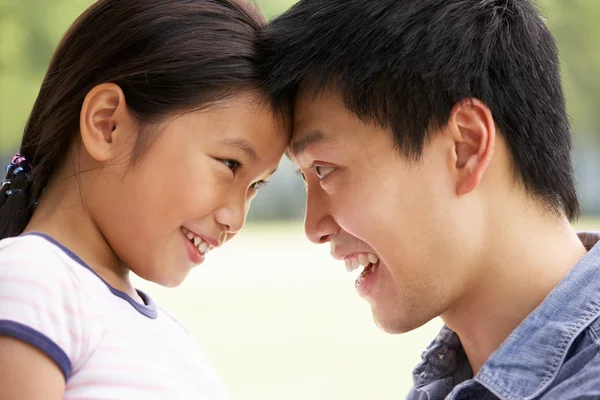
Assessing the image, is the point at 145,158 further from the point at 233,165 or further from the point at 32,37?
the point at 32,37

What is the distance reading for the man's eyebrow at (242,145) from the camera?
1179 mm

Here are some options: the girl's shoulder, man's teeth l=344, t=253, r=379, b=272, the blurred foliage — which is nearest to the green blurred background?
the blurred foliage

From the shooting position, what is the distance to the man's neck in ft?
3.78

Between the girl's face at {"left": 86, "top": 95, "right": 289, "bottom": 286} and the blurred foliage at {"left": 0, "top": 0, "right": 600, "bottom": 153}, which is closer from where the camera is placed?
the girl's face at {"left": 86, "top": 95, "right": 289, "bottom": 286}

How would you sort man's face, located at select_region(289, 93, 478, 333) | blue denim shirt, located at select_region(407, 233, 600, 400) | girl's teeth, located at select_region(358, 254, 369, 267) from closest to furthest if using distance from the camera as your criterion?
blue denim shirt, located at select_region(407, 233, 600, 400)
man's face, located at select_region(289, 93, 478, 333)
girl's teeth, located at select_region(358, 254, 369, 267)

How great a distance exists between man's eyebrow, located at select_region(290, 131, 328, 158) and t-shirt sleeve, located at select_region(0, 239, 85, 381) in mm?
383

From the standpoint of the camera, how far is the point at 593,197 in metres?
4.77

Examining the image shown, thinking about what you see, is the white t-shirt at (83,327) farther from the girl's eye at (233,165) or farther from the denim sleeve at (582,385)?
the denim sleeve at (582,385)

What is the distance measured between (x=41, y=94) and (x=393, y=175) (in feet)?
1.81

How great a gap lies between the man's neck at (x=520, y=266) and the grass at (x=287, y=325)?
7.28ft

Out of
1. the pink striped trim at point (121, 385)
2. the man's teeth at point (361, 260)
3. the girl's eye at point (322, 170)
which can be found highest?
the girl's eye at point (322, 170)

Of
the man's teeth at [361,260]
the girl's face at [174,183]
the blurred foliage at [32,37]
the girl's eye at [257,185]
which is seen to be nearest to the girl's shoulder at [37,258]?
the girl's face at [174,183]

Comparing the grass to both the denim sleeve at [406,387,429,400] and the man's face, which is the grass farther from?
the man's face

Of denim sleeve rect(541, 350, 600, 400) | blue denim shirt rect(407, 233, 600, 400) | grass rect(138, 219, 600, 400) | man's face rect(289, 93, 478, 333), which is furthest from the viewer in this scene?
grass rect(138, 219, 600, 400)
